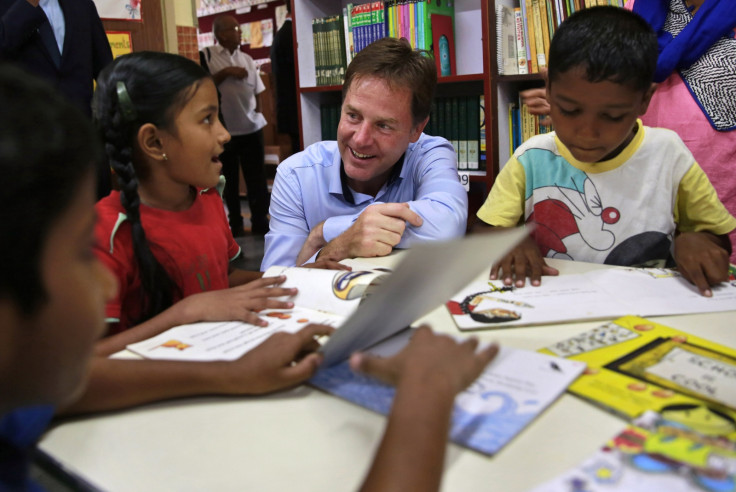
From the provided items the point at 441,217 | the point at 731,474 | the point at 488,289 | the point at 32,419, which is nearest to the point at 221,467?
the point at 32,419

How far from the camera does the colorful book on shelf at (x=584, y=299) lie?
3.06ft

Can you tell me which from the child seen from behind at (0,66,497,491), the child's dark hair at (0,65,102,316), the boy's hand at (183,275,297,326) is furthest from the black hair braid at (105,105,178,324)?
the child's dark hair at (0,65,102,316)

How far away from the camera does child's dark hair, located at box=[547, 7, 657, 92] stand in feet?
4.02

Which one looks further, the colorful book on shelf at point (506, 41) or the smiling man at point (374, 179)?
the colorful book on shelf at point (506, 41)

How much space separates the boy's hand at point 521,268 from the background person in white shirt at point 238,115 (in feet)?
11.8

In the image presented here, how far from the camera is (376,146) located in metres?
1.65

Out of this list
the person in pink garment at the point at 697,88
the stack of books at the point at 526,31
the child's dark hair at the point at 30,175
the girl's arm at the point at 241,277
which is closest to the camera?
the child's dark hair at the point at 30,175

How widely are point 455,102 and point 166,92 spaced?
5.70 ft

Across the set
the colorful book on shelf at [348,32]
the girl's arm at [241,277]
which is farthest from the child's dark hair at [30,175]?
the colorful book on shelf at [348,32]

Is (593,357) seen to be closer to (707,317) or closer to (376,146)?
(707,317)

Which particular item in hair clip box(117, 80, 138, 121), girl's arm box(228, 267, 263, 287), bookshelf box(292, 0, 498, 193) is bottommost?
girl's arm box(228, 267, 263, 287)

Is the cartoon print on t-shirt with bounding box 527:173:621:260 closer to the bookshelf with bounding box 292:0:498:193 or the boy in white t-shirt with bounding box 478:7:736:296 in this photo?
the boy in white t-shirt with bounding box 478:7:736:296

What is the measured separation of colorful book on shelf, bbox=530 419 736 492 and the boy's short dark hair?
4.14ft

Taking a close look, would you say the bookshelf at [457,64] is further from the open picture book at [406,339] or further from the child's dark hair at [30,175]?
the child's dark hair at [30,175]
